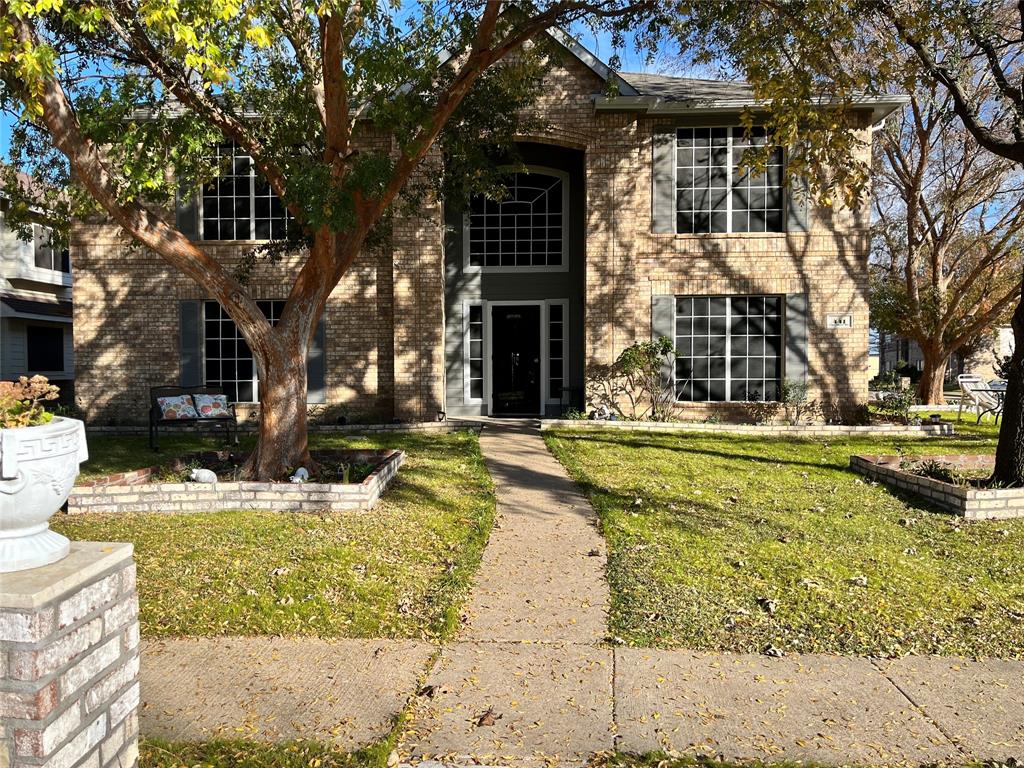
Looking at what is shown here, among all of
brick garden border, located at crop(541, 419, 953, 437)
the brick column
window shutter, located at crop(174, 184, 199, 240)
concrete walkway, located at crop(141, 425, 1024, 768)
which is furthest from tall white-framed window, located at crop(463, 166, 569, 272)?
concrete walkway, located at crop(141, 425, 1024, 768)

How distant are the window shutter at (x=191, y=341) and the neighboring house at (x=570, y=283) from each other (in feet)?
0.11

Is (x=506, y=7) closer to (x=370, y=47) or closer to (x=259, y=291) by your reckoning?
(x=370, y=47)

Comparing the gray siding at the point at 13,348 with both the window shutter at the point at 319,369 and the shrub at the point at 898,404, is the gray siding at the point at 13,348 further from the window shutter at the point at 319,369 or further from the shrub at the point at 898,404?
the shrub at the point at 898,404

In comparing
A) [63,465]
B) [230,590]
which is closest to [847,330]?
[230,590]

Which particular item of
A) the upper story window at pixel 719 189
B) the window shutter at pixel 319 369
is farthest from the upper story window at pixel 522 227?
the window shutter at pixel 319 369

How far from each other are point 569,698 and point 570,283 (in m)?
12.2

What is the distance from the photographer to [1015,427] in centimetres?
768

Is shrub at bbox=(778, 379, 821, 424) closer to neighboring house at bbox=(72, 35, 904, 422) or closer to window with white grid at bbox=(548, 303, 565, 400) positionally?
neighboring house at bbox=(72, 35, 904, 422)

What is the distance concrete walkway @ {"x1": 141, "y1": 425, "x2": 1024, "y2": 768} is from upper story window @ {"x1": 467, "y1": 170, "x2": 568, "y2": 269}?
11.5 m

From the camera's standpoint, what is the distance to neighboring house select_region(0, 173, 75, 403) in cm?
2331

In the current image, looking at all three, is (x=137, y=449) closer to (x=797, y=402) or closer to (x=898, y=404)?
(x=797, y=402)

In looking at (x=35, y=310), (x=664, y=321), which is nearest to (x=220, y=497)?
(x=664, y=321)

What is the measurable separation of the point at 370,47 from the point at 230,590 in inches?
226

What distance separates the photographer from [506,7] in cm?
823
